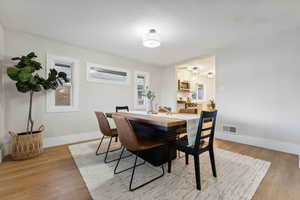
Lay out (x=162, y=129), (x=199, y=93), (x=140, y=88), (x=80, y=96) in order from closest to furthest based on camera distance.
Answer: (x=162, y=129)
(x=80, y=96)
(x=140, y=88)
(x=199, y=93)

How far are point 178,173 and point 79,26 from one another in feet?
10.2

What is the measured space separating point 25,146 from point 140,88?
3419 mm

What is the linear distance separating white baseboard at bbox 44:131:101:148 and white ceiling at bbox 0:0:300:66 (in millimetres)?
2323

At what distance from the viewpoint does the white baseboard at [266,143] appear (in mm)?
2511

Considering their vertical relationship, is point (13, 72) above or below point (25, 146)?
above

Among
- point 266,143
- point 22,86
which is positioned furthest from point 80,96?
point 266,143

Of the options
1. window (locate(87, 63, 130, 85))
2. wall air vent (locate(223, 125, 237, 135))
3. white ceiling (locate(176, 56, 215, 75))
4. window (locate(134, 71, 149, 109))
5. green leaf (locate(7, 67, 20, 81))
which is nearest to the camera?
green leaf (locate(7, 67, 20, 81))

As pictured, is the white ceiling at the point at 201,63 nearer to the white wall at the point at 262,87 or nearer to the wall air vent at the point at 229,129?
the white wall at the point at 262,87

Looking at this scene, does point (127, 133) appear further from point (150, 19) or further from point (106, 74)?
point (106, 74)

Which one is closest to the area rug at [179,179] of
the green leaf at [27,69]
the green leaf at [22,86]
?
the green leaf at [22,86]

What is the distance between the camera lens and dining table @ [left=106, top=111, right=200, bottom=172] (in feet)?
5.08

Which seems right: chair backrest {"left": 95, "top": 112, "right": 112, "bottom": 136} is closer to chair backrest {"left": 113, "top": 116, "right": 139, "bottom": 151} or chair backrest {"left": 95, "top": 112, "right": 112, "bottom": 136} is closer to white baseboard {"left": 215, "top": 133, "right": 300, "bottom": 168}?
chair backrest {"left": 113, "top": 116, "right": 139, "bottom": 151}

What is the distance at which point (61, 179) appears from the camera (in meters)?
1.72

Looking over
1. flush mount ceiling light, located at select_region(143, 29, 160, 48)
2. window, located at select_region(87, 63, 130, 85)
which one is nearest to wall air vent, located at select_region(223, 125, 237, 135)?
flush mount ceiling light, located at select_region(143, 29, 160, 48)
